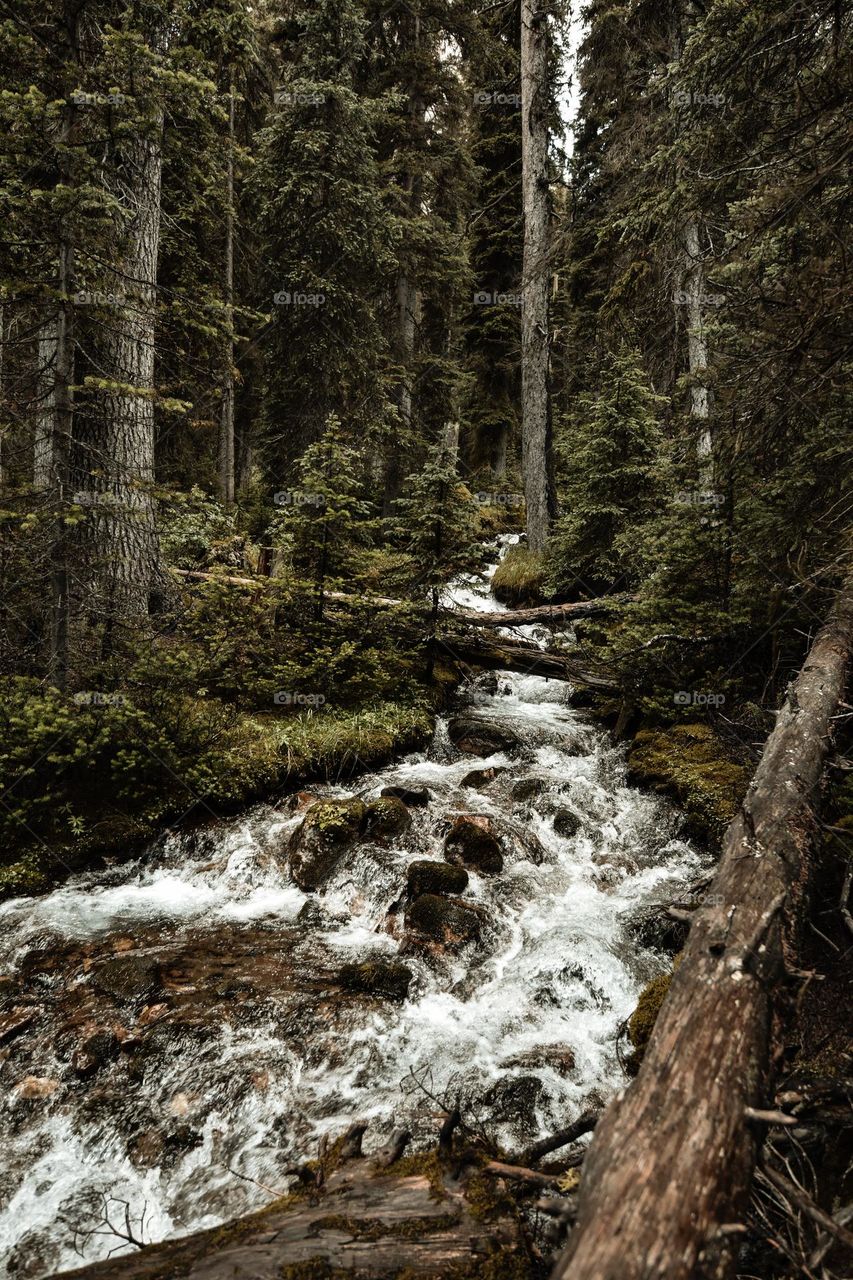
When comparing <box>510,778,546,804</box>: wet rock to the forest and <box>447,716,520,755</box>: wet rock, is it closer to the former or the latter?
the forest

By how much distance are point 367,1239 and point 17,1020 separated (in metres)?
3.56

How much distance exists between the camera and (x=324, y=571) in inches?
369

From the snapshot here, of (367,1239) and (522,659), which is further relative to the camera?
(522,659)

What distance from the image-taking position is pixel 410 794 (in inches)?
307

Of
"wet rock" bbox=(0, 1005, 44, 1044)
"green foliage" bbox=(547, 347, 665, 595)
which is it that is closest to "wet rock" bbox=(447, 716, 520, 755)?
"green foliage" bbox=(547, 347, 665, 595)

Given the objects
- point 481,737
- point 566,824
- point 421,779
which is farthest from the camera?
point 481,737

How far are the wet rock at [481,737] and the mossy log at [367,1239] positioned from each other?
671cm

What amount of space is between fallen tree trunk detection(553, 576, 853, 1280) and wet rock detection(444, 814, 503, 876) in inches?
125

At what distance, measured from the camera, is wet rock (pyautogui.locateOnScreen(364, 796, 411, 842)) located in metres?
7.07

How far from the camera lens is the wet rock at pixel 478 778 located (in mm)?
8336

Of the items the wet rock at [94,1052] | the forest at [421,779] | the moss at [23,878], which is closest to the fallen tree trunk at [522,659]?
the forest at [421,779]

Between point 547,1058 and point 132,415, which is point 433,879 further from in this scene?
point 132,415

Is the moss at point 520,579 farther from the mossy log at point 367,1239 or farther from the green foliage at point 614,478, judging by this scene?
the mossy log at point 367,1239

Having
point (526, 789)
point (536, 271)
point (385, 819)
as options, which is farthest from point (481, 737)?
point (536, 271)
